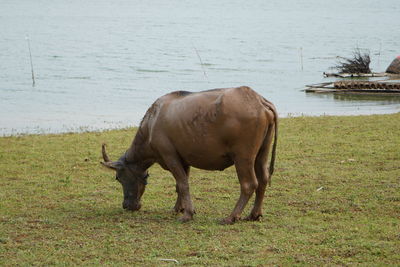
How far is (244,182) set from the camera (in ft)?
25.6

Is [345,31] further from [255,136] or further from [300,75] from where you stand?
[255,136]

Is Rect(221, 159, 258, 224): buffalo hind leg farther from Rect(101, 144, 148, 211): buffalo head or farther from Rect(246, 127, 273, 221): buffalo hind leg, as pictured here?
Rect(101, 144, 148, 211): buffalo head

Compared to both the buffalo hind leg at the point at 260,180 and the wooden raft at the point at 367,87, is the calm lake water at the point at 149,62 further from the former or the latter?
the buffalo hind leg at the point at 260,180

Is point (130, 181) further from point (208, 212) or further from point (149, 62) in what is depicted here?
point (149, 62)

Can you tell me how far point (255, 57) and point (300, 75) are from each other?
854cm

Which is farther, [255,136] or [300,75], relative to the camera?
[300,75]

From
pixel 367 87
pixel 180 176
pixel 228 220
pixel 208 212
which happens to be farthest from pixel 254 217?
pixel 367 87

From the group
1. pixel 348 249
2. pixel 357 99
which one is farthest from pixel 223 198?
pixel 357 99

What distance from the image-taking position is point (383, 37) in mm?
59812

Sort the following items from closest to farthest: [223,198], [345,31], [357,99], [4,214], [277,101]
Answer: [4,214]
[223,198]
[357,99]
[277,101]
[345,31]

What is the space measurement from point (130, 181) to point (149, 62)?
31290 mm

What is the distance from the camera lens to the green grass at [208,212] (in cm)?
671

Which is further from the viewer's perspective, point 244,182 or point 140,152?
point 140,152

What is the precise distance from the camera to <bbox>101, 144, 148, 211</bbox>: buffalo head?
854cm
